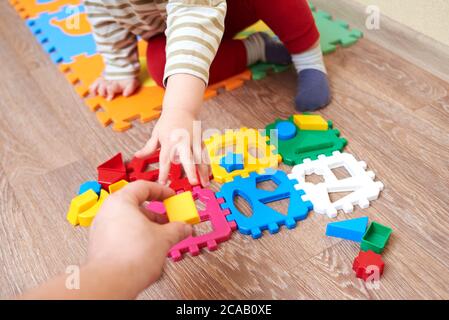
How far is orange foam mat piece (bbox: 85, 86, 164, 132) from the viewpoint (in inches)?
37.9

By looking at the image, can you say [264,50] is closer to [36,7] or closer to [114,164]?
[114,164]

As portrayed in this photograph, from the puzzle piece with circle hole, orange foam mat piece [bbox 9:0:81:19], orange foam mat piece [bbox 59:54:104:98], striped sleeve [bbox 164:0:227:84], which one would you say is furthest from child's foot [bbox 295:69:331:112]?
orange foam mat piece [bbox 9:0:81:19]

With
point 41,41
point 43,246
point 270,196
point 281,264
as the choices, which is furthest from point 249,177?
point 41,41

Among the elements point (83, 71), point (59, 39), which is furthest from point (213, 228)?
point (59, 39)

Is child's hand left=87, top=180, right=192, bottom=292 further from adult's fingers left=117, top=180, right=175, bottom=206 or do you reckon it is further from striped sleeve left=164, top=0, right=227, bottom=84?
striped sleeve left=164, top=0, right=227, bottom=84

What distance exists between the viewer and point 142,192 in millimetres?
542

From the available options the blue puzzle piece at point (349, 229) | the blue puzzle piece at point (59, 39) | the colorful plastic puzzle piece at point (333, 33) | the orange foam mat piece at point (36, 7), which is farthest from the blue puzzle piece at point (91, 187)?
the orange foam mat piece at point (36, 7)

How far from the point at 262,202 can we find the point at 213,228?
92 millimetres

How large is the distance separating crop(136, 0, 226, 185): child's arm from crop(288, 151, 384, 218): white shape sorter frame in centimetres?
19

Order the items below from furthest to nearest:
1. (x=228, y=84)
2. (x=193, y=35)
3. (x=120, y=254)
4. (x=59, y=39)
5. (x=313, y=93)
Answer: (x=59, y=39)
(x=228, y=84)
(x=313, y=93)
(x=193, y=35)
(x=120, y=254)

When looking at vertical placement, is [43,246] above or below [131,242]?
below
